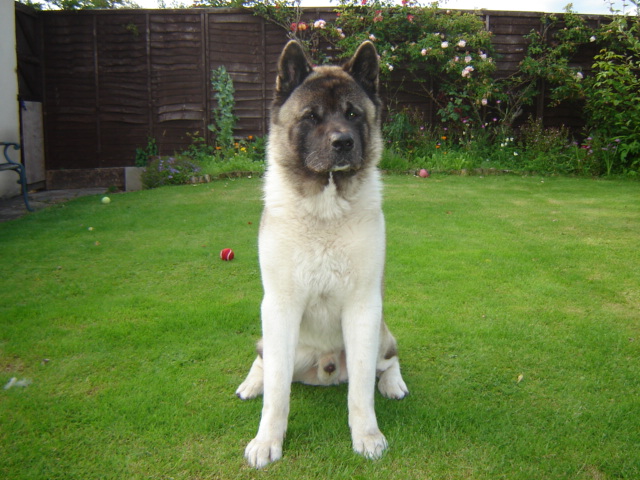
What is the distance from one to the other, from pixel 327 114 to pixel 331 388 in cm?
147

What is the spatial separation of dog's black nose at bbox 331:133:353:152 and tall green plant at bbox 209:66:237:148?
869 cm

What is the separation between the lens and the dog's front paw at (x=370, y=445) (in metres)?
2.27

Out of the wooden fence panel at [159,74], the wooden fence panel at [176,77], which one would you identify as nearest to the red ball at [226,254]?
the wooden fence panel at [159,74]

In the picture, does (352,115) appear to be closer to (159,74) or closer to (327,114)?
(327,114)

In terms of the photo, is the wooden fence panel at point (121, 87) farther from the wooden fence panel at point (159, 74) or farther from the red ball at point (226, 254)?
the red ball at point (226, 254)

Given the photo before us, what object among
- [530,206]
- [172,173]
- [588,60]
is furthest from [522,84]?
[172,173]

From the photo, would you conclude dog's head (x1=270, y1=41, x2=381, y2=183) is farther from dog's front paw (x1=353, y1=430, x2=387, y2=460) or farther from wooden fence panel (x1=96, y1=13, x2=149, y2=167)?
wooden fence panel (x1=96, y1=13, x2=149, y2=167)

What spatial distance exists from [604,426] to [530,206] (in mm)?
5101

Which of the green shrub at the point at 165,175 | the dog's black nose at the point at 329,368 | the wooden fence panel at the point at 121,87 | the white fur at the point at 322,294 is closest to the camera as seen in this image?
the white fur at the point at 322,294

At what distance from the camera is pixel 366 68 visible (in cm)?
270

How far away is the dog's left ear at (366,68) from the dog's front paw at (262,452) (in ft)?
5.87

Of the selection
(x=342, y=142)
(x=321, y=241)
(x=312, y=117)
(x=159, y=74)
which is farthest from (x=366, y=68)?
(x=159, y=74)

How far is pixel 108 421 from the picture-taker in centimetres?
249

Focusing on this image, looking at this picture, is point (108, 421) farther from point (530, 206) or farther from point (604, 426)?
point (530, 206)
